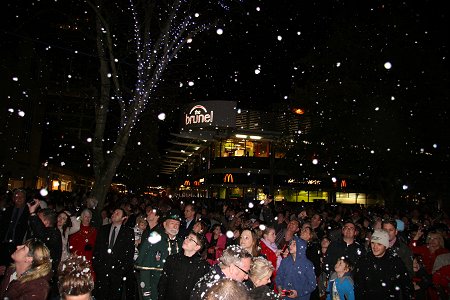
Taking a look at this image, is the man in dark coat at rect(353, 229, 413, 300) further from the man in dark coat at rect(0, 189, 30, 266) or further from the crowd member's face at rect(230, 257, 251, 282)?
the man in dark coat at rect(0, 189, 30, 266)

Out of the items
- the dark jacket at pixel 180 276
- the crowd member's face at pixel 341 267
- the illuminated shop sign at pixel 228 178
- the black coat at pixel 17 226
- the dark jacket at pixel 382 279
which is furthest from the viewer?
the illuminated shop sign at pixel 228 178

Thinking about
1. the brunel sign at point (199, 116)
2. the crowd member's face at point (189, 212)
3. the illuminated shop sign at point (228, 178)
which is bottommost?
the crowd member's face at point (189, 212)

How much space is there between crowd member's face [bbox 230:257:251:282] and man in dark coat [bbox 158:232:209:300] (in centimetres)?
100

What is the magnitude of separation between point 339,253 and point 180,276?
348cm

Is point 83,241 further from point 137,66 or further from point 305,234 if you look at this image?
point 137,66

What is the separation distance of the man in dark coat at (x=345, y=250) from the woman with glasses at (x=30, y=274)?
191 inches


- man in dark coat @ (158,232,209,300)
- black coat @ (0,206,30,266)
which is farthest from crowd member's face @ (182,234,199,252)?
black coat @ (0,206,30,266)

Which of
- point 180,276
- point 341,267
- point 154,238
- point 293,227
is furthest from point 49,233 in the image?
point 341,267

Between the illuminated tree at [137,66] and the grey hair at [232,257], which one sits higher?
the illuminated tree at [137,66]

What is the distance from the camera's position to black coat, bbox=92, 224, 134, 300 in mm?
7070

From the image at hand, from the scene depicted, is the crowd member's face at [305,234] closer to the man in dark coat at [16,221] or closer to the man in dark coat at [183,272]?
the man in dark coat at [183,272]

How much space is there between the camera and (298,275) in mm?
6230

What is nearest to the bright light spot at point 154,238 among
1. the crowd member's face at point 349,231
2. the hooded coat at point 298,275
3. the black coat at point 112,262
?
the black coat at point 112,262

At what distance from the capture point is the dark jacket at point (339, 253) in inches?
287
